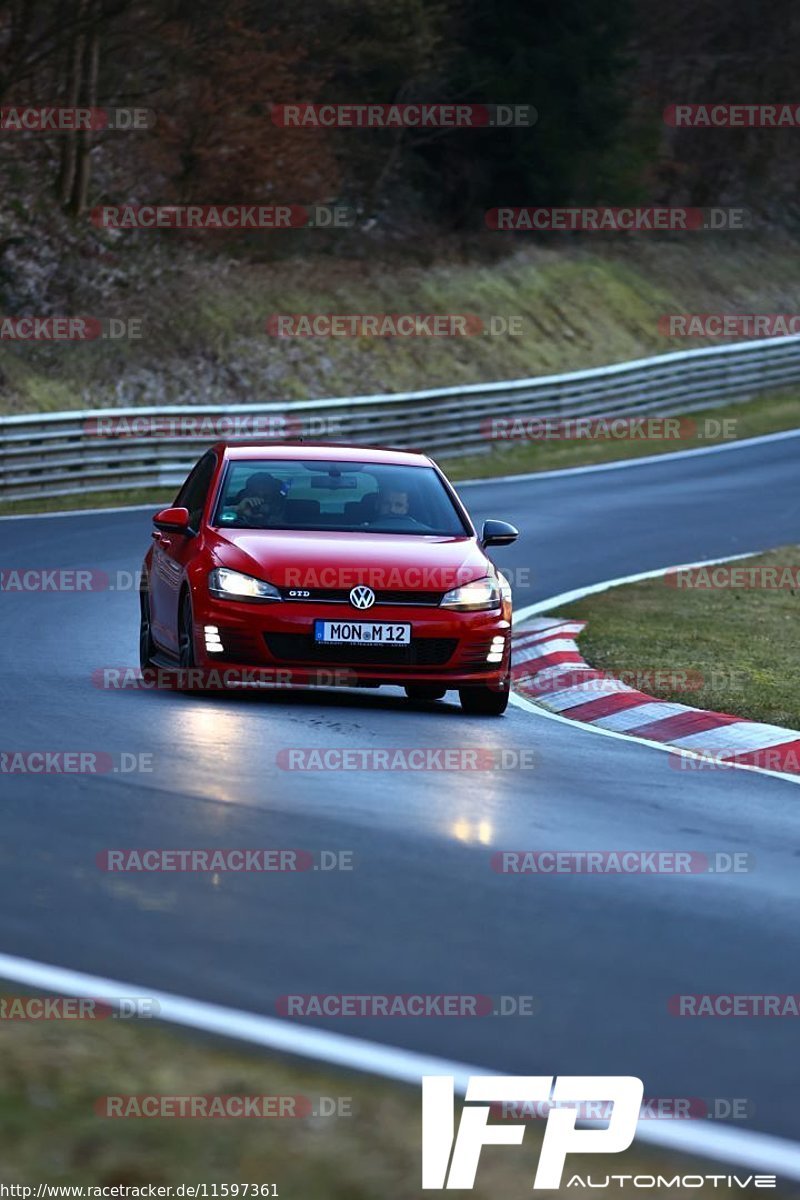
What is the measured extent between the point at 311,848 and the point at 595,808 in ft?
5.61

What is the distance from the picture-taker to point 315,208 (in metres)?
42.2

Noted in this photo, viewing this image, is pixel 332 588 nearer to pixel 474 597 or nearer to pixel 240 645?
pixel 240 645

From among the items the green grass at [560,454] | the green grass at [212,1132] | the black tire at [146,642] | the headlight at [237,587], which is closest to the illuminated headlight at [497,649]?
the headlight at [237,587]

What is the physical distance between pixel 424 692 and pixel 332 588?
1.30 meters

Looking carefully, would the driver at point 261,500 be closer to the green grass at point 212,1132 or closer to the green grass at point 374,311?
the green grass at point 212,1132

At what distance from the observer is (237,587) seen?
1280 cm

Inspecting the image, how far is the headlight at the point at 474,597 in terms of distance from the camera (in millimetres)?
12930

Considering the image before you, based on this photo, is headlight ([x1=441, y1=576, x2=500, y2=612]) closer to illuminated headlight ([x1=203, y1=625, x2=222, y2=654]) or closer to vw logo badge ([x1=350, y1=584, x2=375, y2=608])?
vw logo badge ([x1=350, y1=584, x2=375, y2=608])

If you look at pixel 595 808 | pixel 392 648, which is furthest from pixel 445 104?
pixel 595 808

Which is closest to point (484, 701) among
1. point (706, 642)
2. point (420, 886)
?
point (706, 642)

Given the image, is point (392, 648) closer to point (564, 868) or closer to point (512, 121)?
point (564, 868)

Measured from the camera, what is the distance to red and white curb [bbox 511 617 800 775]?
11969 mm

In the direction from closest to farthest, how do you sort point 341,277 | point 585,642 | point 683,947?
point 683,947, point 585,642, point 341,277

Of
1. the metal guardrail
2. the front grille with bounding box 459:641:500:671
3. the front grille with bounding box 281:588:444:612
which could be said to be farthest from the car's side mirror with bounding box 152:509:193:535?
the metal guardrail
